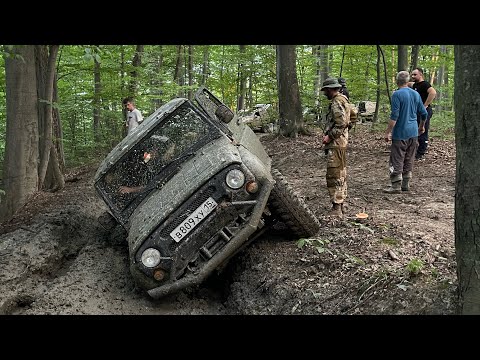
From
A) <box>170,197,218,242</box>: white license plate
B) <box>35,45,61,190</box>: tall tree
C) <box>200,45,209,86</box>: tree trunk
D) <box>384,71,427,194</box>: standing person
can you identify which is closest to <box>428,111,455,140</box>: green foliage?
<box>384,71,427,194</box>: standing person

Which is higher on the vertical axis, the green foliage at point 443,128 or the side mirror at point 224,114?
the side mirror at point 224,114

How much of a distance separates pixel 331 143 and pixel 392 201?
165 cm

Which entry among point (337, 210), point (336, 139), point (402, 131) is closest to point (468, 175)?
point (336, 139)

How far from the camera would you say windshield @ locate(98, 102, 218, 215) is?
5.73m

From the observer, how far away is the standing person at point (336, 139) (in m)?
6.10

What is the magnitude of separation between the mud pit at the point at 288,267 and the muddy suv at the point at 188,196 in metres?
0.41

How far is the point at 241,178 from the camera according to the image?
16.0 ft

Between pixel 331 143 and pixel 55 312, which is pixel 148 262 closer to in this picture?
pixel 55 312

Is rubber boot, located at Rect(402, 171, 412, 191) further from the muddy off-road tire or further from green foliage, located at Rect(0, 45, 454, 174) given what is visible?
green foliage, located at Rect(0, 45, 454, 174)

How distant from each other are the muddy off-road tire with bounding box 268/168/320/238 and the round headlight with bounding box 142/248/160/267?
1513mm

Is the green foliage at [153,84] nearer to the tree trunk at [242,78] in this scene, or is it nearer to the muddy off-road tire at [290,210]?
the tree trunk at [242,78]

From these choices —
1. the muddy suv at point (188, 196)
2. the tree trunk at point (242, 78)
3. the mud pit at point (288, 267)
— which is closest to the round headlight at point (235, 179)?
the muddy suv at point (188, 196)

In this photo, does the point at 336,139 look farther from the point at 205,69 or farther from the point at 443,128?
the point at 205,69
